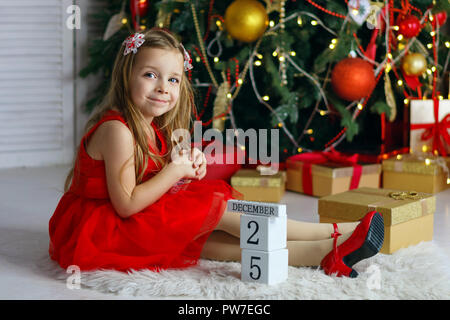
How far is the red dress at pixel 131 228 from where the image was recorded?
1470mm

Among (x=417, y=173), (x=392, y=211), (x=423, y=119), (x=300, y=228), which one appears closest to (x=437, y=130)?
(x=423, y=119)

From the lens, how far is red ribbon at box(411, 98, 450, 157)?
2676mm

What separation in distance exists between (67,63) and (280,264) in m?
2.26

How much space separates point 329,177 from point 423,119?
571 millimetres

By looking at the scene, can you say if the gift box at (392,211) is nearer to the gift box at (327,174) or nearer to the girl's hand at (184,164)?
the girl's hand at (184,164)

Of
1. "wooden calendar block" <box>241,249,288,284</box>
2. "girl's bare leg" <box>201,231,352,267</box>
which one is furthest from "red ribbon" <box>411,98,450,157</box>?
"wooden calendar block" <box>241,249,288,284</box>

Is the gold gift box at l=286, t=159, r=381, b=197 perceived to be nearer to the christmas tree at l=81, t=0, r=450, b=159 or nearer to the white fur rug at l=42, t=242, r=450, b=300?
the christmas tree at l=81, t=0, r=450, b=159

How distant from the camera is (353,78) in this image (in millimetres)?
2553

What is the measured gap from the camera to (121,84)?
1604 mm

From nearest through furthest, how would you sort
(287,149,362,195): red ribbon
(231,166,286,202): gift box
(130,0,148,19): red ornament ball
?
(231,166,286,202): gift box → (287,149,362,195): red ribbon → (130,0,148,19): red ornament ball

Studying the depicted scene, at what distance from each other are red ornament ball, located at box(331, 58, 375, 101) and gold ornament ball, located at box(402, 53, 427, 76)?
213mm

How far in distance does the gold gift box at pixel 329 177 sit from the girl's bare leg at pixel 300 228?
2.97ft

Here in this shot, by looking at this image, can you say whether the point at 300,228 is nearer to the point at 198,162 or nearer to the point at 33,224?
the point at 198,162
